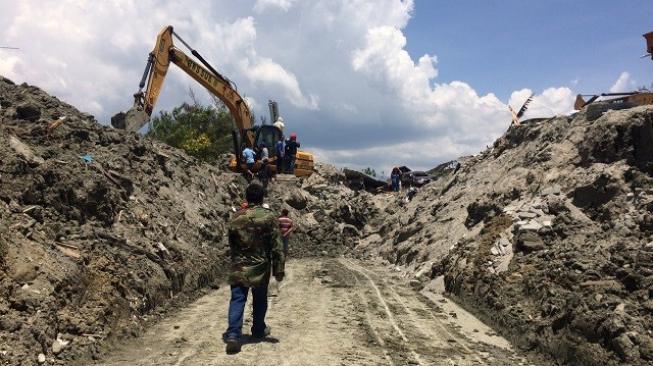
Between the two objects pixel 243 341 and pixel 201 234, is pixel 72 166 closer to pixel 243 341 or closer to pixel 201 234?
pixel 201 234

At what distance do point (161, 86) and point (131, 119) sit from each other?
2067mm

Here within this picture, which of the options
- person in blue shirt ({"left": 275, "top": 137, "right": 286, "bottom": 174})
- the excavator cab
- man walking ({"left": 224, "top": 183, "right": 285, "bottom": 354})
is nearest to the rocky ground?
man walking ({"left": 224, "top": 183, "right": 285, "bottom": 354})

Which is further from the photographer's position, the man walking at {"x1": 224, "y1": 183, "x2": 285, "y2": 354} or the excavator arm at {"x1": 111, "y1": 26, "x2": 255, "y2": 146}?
the excavator arm at {"x1": 111, "y1": 26, "x2": 255, "y2": 146}

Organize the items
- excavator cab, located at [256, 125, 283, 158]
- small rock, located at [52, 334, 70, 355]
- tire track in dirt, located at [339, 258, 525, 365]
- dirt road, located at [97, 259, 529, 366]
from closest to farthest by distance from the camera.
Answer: small rock, located at [52, 334, 70, 355]
dirt road, located at [97, 259, 529, 366]
tire track in dirt, located at [339, 258, 525, 365]
excavator cab, located at [256, 125, 283, 158]

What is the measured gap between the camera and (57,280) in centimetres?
601

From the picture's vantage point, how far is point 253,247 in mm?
5742

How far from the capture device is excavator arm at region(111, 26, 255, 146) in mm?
15266

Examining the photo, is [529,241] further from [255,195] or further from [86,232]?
[86,232]

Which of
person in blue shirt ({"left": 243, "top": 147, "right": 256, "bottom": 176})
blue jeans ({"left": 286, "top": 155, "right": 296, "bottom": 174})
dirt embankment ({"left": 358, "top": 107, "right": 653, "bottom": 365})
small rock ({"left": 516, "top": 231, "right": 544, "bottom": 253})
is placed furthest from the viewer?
blue jeans ({"left": 286, "top": 155, "right": 296, "bottom": 174})

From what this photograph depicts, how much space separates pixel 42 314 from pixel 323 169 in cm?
2533

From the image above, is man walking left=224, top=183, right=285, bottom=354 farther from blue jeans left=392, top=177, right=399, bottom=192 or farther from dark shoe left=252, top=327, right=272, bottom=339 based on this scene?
blue jeans left=392, top=177, right=399, bottom=192

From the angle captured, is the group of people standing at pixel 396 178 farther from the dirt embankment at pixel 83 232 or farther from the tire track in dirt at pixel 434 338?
the tire track in dirt at pixel 434 338

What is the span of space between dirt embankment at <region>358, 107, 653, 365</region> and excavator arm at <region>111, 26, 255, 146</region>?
863 cm

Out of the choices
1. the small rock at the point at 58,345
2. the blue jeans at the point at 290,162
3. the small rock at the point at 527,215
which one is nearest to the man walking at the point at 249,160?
the blue jeans at the point at 290,162
